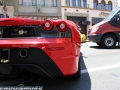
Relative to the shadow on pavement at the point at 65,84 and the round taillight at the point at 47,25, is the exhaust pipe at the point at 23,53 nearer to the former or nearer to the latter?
the round taillight at the point at 47,25

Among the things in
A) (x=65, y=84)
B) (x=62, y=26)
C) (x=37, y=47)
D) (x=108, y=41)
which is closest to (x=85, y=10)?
(x=108, y=41)

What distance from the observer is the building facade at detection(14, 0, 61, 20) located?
2518 centimetres

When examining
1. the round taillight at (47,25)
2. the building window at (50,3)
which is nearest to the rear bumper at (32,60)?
the round taillight at (47,25)

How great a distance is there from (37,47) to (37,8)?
23945 millimetres

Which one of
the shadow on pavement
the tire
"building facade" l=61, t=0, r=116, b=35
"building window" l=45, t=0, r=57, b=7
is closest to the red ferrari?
the shadow on pavement

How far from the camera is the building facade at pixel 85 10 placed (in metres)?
28.3

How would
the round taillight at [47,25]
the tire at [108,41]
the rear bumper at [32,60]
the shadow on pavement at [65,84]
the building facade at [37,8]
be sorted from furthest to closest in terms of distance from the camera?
the building facade at [37,8] < the tire at [108,41] < the shadow on pavement at [65,84] < the round taillight at [47,25] < the rear bumper at [32,60]

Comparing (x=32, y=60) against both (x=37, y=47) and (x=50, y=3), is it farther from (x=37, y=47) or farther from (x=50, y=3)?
(x=50, y=3)

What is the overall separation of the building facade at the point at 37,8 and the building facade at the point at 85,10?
3.97 ft

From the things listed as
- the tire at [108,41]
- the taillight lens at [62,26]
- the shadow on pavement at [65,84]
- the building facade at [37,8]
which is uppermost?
the building facade at [37,8]

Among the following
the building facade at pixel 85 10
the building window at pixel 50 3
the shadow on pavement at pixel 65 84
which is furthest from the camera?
the building facade at pixel 85 10

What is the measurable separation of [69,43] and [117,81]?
1.49 metres

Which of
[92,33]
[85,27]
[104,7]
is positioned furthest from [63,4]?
[92,33]

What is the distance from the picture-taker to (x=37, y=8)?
25875 mm
